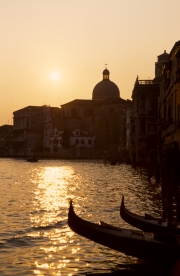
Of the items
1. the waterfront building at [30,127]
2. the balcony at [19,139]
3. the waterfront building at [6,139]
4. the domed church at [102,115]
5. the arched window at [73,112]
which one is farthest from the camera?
the waterfront building at [6,139]

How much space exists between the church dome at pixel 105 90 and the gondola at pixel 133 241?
119 metres

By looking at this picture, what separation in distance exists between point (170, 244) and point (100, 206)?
1046 cm

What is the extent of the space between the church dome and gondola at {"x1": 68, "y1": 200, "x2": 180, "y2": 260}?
390 feet

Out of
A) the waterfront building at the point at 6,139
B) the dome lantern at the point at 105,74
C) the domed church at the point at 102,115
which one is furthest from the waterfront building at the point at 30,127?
the dome lantern at the point at 105,74

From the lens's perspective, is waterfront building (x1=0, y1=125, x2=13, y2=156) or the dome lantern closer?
the dome lantern

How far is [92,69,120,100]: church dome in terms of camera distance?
130 meters

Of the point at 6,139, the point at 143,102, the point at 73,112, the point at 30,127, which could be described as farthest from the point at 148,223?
the point at 6,139

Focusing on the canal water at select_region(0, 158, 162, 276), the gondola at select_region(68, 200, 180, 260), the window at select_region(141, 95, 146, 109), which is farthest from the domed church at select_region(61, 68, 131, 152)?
the gondola at select_region(68, 200, 180, 260)

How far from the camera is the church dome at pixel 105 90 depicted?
130000 millimetres

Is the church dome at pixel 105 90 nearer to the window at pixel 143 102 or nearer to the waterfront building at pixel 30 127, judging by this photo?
the waterfront building at pixel 30 127

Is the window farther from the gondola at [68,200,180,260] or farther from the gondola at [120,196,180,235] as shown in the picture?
the gondola at [68,200,180,260]

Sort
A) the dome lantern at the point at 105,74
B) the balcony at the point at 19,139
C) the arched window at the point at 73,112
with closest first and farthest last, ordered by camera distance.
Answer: the arched window at the point at 73,112
the dome lantern at the point at 105,74
the balcony at the point at 19,139

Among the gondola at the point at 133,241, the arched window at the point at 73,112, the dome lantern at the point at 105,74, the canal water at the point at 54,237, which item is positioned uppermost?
the dome lantern at the point at 105,74

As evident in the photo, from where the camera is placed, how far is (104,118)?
111938mm
